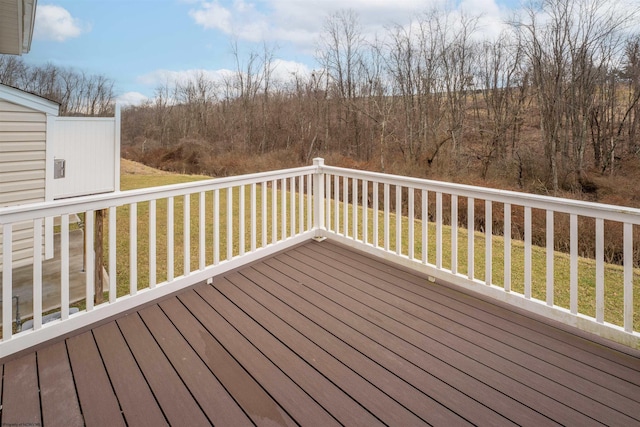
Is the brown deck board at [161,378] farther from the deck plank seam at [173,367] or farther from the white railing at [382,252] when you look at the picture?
the white railing at [382,252]

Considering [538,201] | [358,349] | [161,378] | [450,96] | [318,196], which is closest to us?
[161,378]

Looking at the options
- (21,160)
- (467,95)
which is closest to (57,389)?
(21,160)

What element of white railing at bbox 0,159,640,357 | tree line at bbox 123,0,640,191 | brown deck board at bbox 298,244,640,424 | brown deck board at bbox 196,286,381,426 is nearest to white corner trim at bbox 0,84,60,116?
white railing at bbox 0,159,640,357

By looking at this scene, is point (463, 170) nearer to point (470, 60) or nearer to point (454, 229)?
point (470, 60)

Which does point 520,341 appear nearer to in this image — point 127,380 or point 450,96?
point 127,380

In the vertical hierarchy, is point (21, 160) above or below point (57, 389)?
above

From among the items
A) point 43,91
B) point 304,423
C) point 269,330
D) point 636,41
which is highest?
point 636,41

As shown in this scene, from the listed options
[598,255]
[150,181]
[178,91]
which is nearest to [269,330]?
[598,255]

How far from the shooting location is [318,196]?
13.3 feet

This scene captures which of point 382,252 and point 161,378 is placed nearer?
point 161,378

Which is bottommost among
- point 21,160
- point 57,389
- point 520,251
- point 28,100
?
point 57,389

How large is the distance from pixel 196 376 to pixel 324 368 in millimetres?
650

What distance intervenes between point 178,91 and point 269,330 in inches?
753

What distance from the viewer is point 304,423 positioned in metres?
1.56
